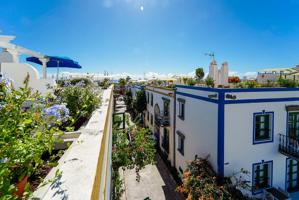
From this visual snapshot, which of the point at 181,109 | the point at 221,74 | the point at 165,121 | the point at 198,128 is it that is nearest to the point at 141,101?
the point at 165,121

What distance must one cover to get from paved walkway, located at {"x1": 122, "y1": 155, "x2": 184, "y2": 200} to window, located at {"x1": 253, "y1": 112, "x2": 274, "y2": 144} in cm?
486

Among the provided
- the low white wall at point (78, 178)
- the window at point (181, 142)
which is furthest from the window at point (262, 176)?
the low white wall at point (78, 178)

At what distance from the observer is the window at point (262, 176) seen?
7383 millimetres

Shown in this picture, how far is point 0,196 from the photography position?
90cm

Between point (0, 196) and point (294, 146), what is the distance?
9575mm

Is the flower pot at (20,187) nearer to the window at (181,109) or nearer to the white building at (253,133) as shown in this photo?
the white building at (253,133)

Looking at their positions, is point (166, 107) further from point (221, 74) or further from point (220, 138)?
point (220, 138)

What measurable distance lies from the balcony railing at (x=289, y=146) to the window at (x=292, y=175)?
1199 millimetres

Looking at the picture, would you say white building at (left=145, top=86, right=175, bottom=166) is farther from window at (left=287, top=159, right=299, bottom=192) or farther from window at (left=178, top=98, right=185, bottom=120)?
window at (left=287, top=159, right=299, bottom=192)

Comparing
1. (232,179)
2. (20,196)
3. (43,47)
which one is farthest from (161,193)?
(43,47)

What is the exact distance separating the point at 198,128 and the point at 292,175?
5100 millimetres

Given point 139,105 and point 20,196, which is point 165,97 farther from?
point 20,196

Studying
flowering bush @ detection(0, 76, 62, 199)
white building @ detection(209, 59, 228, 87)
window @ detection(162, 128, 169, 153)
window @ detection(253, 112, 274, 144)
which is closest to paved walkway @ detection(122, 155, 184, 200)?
window @ detection(162, 128, 169, 153)

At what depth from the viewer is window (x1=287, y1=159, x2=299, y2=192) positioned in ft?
26.5
